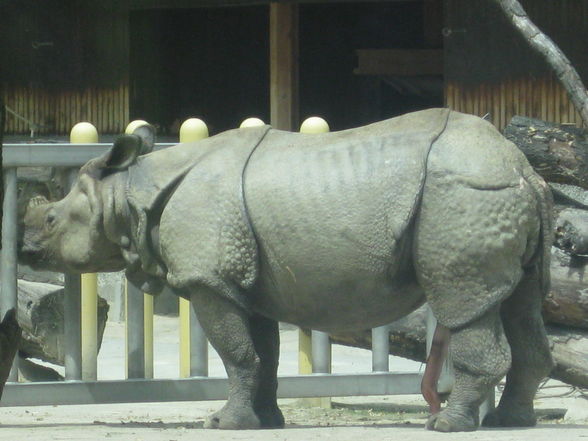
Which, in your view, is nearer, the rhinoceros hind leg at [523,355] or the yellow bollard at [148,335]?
the rhinoceros hind leg at [523,355]

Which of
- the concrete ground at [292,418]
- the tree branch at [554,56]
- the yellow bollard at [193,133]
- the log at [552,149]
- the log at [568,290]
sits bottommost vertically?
the concrete ground at [292,418]

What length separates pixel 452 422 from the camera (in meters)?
6.44

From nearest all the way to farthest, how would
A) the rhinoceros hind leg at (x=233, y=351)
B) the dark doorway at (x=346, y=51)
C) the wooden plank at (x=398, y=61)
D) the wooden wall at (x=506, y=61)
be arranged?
the rhinoceros hind leg at (x=233, y=351) < the wooden wall at (x=506, y=61) < the wooden plank at (x=398, y=61) < the dark doorway at (x=346, y=51)

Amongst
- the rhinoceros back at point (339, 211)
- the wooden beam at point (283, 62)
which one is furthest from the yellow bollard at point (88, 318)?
the wooden beam at point (283, 62)

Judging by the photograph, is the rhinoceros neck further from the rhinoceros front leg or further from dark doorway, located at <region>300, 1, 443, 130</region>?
dark doorway, located at <region>300, 1, 443, 130</region>

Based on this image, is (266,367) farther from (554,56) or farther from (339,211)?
(554,56)

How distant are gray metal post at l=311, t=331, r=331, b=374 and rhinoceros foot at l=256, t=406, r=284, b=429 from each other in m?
0.88

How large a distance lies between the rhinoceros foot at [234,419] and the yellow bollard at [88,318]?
116cm

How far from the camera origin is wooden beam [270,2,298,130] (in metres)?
11.9

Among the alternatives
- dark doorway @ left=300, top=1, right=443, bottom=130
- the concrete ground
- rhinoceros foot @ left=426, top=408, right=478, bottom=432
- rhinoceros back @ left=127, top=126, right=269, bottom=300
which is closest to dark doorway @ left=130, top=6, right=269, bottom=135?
dark doorway @ left=300, top=1, right=443, bottom=130

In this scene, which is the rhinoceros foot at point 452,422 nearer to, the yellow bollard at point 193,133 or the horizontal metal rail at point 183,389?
the horizontal metal rail at point 183,389

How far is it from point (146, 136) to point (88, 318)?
1012 mm

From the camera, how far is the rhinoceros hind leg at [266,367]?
7.05m

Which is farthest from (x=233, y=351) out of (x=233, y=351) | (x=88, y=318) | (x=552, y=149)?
(x=552, y=149)
